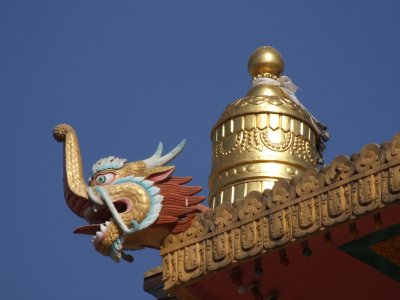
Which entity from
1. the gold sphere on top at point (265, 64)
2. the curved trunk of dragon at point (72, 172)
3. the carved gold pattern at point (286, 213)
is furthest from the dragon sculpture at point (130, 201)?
the gold sphere on top at point (265, 64)

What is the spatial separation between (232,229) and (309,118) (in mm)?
2674

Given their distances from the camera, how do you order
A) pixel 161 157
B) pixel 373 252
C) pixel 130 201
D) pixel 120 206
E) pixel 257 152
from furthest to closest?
pixel 257 152 < pixel 161 157 < pixel 120 206 < pixel 130 201 < pixel 373 252

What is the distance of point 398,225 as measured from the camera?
12.0 m

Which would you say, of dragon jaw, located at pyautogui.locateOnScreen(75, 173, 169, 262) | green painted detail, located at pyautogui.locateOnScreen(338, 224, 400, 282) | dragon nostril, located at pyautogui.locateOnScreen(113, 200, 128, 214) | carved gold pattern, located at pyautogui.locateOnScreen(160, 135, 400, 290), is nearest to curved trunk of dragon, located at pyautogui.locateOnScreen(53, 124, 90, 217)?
dragon jaw, located at pyautogui.locateOnScreen(75, 173, 169, 262)

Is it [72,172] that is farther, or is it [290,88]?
[290,88]

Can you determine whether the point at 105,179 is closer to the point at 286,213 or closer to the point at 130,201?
the point at 130,201

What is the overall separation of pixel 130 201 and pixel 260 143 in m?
2.08

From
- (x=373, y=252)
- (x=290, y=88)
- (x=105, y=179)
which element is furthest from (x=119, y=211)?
(x=290, y=88)

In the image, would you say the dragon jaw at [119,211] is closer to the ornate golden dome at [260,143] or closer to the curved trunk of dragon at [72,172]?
the curved trunk of dragon at [72,172]

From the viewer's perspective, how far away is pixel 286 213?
1215 centimetres

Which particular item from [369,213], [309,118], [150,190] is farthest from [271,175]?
[369,213]

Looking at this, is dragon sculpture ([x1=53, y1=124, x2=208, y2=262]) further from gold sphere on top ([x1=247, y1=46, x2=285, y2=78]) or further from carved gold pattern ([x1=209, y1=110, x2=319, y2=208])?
gold sphere on top ([x1=247, y1=46, x2=285, y2=78])

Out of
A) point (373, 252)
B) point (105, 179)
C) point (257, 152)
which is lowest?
point (373, 252)

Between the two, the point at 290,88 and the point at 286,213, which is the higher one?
the point at 290,88
